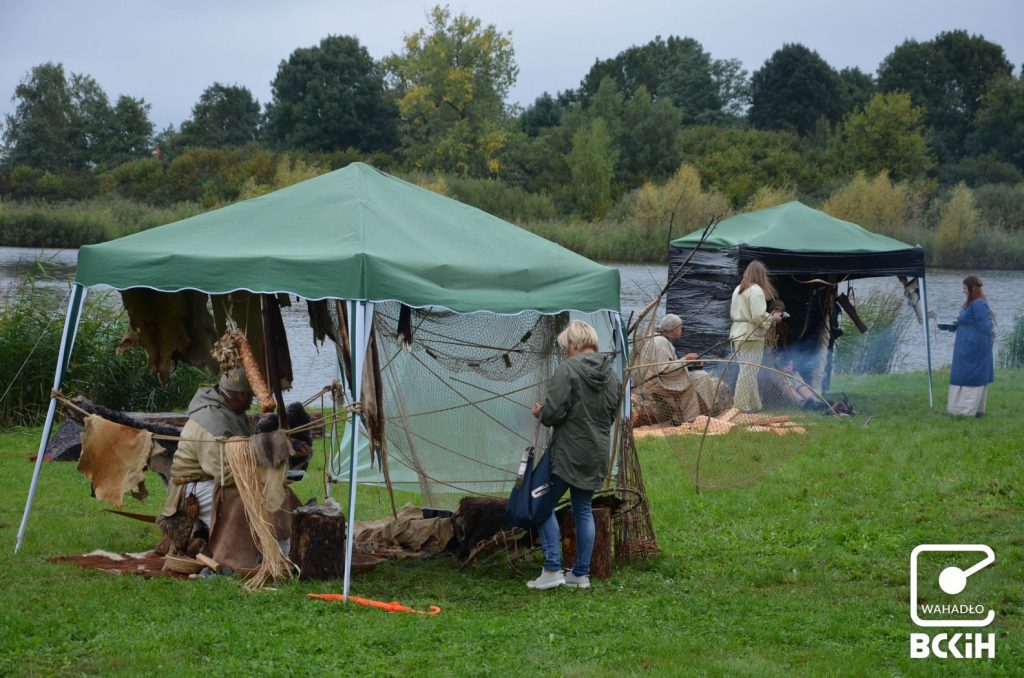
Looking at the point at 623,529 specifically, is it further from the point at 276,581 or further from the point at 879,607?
the point at 276,581

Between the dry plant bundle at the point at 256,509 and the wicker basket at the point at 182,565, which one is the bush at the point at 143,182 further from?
the dry plant bundle at the point at 256,509

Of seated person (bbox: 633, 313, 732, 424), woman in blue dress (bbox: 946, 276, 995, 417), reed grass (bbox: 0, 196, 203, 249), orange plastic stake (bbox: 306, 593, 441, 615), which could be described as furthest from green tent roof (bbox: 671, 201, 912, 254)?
reed grass (bbox: 0, 196, 203, 249)

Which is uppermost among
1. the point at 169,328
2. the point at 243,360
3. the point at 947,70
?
the point at 947,70

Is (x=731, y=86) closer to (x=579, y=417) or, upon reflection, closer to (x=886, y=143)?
(x=886, y=143)

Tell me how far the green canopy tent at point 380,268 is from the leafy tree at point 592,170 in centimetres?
3722

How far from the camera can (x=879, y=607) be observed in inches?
250

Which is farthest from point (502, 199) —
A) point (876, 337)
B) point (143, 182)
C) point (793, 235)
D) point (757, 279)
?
point (757, 279)

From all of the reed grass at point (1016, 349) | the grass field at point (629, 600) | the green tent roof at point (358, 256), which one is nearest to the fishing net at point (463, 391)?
the green tent roof at point (358, 256)

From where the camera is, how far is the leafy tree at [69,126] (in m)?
54.5

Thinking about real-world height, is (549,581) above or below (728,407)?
below

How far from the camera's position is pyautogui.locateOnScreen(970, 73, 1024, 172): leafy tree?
56000 mm

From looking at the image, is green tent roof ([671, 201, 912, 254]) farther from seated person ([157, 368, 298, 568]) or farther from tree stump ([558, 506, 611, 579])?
seated person ([157, 368, 298, 568])

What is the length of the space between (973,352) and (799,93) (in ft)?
184

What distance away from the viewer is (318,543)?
6707mm
